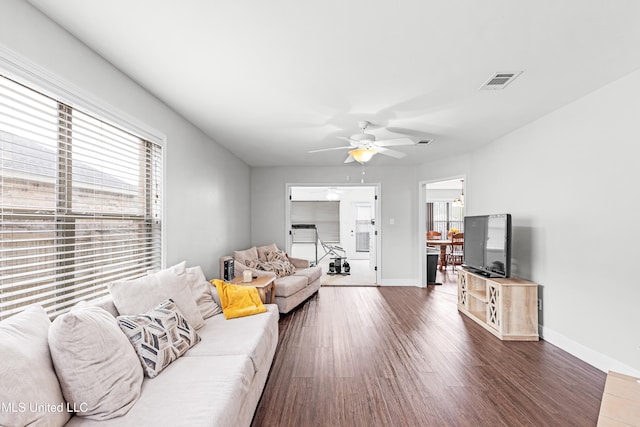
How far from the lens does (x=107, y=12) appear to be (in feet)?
5.52

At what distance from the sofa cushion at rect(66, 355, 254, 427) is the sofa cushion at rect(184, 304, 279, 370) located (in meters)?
0.10

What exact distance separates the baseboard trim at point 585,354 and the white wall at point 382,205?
294cm

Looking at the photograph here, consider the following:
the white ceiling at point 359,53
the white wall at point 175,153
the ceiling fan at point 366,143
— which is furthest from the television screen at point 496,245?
the white wall at point 175,153

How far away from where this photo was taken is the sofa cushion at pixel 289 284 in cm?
421

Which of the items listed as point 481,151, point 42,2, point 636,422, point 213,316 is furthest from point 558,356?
point 42,2

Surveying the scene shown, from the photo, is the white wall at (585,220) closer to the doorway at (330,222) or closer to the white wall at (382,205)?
the white wall at (382,205)

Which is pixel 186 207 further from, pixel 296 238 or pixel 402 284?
pixel 296 238

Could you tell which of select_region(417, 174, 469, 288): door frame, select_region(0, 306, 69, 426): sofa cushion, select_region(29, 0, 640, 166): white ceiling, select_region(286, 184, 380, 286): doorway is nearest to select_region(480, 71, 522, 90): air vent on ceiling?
select_region(29, 0, 640, 166): white ceiling

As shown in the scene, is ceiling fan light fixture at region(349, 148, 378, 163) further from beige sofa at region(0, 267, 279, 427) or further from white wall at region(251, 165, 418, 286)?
white wall at region(251, 165, 418, 286)

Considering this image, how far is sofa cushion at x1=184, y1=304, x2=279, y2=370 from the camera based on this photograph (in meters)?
1.99

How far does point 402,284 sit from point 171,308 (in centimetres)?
504

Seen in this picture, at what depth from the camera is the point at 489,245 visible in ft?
12.7

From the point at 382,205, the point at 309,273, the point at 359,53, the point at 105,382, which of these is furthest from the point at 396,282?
the point at 105,382

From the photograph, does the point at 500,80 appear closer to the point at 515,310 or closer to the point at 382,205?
the point at 515,310
